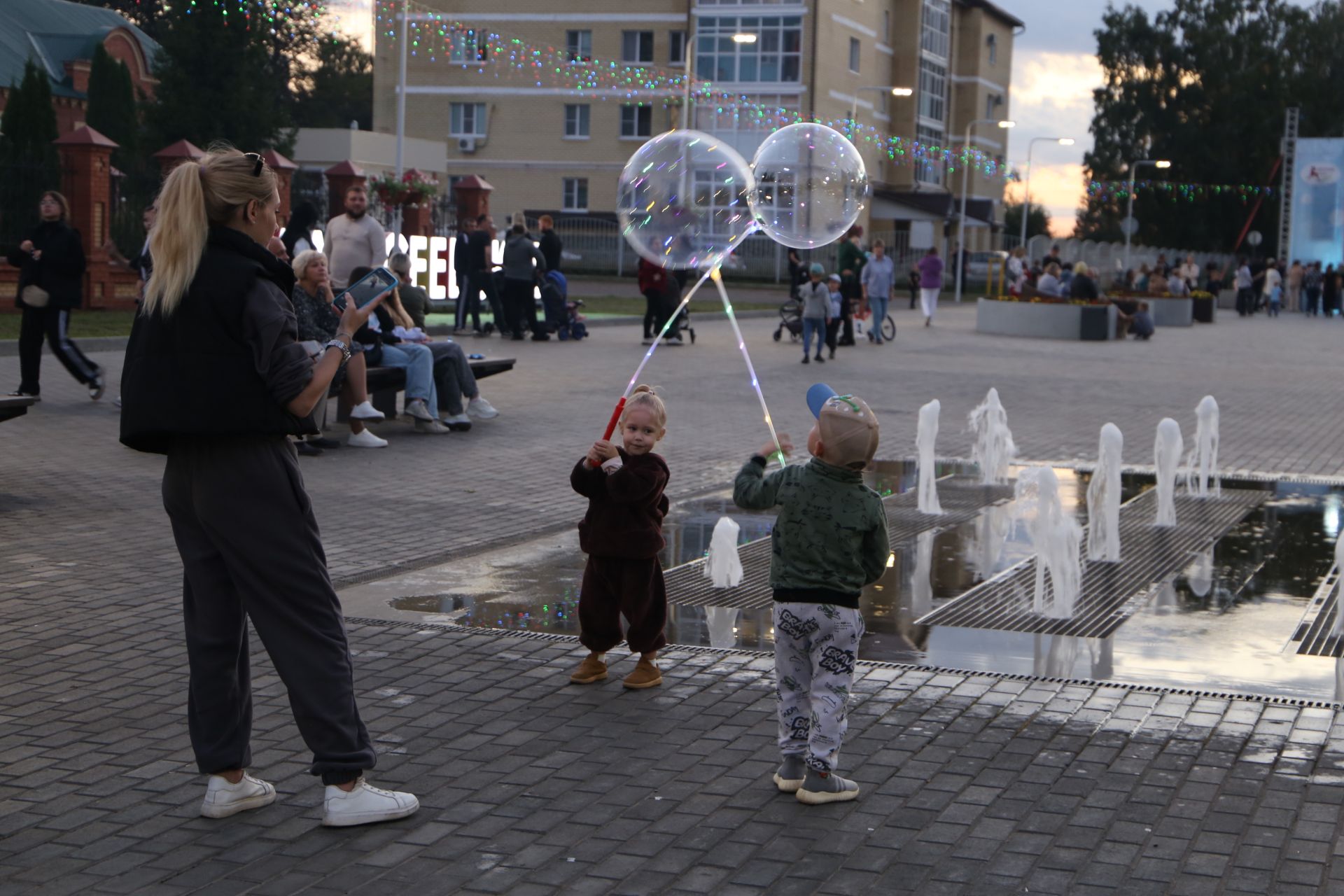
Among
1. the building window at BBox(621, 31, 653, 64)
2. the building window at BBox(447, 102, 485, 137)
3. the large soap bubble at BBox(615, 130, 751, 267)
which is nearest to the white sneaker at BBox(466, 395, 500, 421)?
the large soap bubble at BBox(615, 130, 751, 267)

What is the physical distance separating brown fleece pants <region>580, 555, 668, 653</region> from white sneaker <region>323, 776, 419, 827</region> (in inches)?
61.5

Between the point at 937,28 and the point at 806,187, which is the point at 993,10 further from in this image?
the point at 806,187

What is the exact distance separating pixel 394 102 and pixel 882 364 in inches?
1794

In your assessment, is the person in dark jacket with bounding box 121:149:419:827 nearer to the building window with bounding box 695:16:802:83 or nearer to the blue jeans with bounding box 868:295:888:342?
the blue jeans with bounding box 868:295:888:342

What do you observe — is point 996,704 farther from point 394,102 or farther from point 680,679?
point 394,102

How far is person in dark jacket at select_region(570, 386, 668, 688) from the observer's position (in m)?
5.89

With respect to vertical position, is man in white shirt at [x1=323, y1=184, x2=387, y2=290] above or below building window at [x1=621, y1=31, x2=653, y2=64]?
below

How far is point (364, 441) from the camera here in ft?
42.9

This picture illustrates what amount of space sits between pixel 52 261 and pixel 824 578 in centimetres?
1147

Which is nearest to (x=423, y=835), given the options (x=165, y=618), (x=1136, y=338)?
(x=165, y=618)

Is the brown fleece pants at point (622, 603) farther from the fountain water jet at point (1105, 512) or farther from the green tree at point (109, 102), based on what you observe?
the green tree at point (109, 102)

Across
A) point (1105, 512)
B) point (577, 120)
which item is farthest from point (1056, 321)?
point (577, 120)

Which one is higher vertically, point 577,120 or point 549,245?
point 577,120

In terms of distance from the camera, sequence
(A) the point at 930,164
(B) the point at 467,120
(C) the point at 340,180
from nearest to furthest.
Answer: (C) the point at 340,180
(B) the point at 467,120
(A) the point at 930,164
